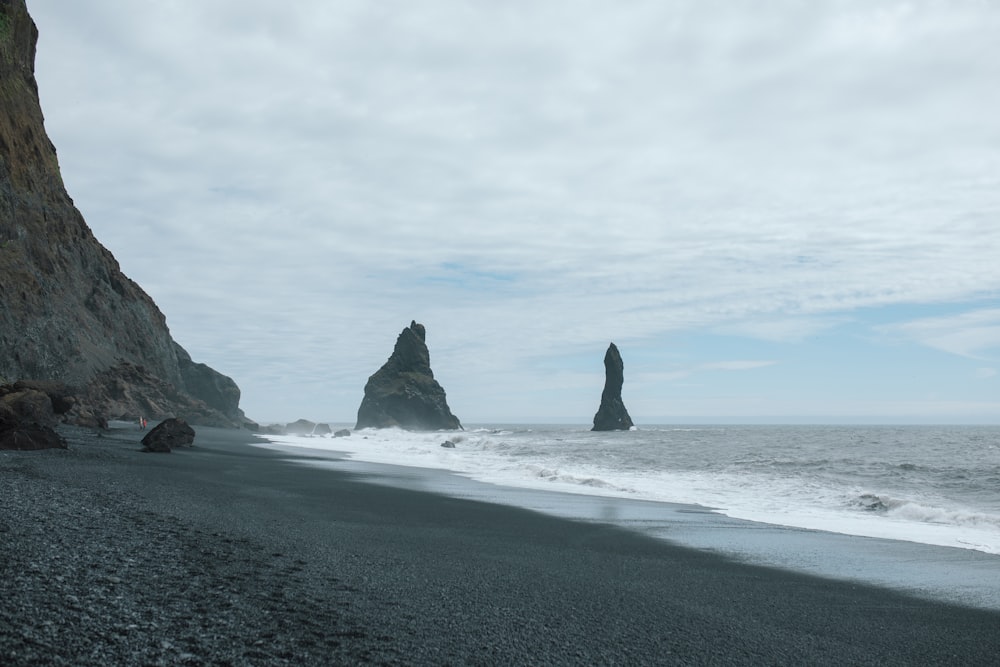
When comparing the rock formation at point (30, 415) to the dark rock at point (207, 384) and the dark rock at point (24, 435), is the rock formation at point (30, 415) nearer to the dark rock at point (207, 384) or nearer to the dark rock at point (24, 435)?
the dark rock at point (24, 435)

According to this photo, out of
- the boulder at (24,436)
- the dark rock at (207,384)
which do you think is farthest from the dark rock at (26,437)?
the dark rock at (207,384)

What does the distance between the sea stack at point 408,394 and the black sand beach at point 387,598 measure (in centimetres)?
11994

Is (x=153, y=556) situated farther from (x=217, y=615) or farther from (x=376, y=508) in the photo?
(x=376, y=508)

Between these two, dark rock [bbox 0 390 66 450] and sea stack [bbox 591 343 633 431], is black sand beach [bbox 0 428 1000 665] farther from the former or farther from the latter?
sea stack [bbox 591 343 633 431]

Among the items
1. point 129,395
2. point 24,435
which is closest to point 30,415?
point 24,435

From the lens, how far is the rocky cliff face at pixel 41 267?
4397 cm

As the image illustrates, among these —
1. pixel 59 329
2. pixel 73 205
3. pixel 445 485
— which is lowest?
pixel 445 485

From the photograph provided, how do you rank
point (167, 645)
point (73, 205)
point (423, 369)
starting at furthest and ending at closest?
point (423, 369) < point (73, 205) < point (167, 645)

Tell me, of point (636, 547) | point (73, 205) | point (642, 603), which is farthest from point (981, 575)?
point (73, 205)

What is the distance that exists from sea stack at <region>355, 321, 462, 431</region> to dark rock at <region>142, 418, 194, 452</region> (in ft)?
328

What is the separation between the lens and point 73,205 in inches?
2320

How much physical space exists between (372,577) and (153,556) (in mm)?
2487

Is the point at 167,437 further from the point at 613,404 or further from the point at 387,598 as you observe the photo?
the point at 613,404

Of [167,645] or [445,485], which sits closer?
[167,645]
